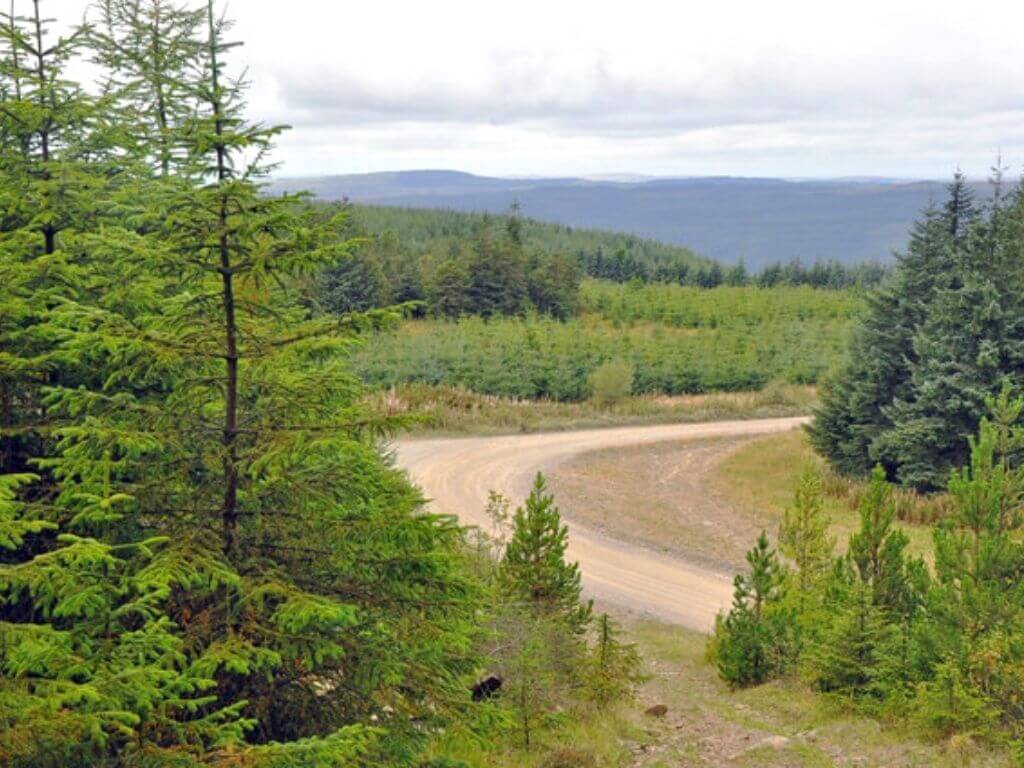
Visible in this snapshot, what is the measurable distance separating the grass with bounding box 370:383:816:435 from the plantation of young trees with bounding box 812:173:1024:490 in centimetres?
666

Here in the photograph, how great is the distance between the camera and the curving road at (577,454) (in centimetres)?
1933

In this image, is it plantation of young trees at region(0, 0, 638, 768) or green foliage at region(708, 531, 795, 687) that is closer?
plantation of young trees at region(0, 0, 638, 768)

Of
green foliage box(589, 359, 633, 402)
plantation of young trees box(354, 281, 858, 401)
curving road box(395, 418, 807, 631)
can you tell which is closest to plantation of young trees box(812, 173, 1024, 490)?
curving road box(395, 418, 807, 631)

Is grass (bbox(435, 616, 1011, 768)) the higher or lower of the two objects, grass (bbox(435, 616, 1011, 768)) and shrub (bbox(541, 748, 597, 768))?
the lower

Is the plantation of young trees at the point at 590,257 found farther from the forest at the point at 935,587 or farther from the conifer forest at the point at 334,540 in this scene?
the conifer forest at the point at 334,540

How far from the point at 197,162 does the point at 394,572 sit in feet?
10.7

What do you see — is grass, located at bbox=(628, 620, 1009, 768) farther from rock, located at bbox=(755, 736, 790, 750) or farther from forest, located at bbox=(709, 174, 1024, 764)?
forest, located at bbox=(709, 174, 1024, 764)

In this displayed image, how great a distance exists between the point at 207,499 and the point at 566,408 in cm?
3218

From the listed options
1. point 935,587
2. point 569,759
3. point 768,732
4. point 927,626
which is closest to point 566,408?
point 768,732

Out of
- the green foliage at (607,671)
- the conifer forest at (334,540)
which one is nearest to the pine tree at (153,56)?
the conifer forest at (334,540)

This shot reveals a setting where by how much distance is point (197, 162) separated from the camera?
6.72 meters

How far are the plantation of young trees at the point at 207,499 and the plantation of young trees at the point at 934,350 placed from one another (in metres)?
21.5

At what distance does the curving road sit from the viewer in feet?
63.4

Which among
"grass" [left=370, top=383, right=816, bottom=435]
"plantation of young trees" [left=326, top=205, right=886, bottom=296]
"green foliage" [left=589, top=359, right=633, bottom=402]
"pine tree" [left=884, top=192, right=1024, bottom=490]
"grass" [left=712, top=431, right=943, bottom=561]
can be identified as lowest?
"grass" [left=712, top=431, right=943, bottom=561]
